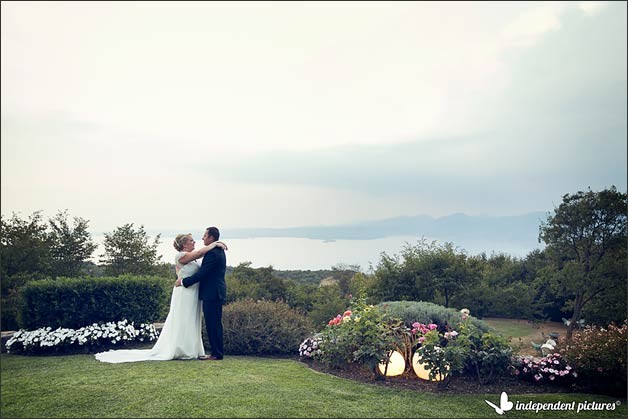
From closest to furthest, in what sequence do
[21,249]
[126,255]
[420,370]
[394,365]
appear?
[420,370] → [394,365] → [21,249] → [126,255]

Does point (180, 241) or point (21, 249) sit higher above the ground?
point (180, 241)

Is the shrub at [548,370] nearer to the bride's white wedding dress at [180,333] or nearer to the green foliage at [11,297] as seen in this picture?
the bride's white wedding dress at [180,333]

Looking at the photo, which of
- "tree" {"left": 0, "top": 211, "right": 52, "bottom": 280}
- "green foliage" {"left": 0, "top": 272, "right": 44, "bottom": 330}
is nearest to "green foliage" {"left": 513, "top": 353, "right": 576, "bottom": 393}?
"green foliage" {"left": 0, "top": 272, "right": 44, "bottom": 330}

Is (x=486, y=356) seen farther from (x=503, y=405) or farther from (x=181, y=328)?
(x=181, y=328)

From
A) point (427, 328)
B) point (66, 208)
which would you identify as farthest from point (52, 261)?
point (427, 328)

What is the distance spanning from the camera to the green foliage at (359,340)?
790cm

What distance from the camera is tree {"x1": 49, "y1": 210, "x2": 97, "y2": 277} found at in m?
16.2

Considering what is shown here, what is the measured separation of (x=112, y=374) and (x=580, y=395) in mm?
7557

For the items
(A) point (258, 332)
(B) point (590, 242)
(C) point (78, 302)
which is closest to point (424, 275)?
(A) point (258, 332)

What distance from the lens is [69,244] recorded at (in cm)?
1638

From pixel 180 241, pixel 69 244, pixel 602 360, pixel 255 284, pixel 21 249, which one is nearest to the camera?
pixel 602 360

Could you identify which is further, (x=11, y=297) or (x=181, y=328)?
(x=11, y=297)

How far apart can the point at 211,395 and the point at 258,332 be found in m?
4.14

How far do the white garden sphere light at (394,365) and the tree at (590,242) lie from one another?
11.7m
